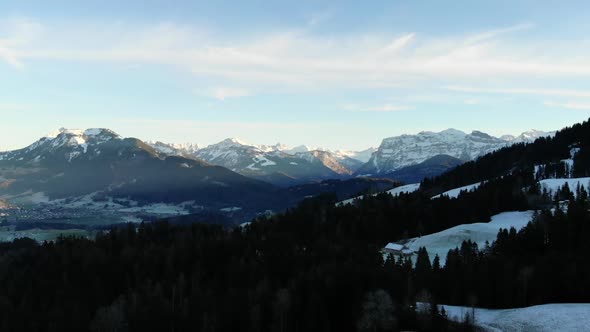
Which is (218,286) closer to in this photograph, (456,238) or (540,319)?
(456,238)

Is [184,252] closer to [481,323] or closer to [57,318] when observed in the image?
[57,318]

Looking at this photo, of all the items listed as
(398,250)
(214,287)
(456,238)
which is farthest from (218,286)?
(456,238)

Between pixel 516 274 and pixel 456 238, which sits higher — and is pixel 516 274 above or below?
below

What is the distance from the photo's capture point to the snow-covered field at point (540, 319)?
255 feet

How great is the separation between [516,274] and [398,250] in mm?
57919

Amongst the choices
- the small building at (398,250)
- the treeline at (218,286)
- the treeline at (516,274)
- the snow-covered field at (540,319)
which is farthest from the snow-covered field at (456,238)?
the snow-covered field at (540,319)

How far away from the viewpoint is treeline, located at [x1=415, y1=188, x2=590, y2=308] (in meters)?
109

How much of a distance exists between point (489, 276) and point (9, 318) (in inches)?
4318

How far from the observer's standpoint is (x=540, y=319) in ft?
269

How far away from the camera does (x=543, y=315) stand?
83.6 m

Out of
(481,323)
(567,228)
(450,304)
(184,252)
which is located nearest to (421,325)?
(481,323)

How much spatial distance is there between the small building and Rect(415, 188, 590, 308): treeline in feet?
74.3

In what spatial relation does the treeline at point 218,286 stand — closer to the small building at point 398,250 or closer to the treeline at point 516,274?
the treeline at point 516,274

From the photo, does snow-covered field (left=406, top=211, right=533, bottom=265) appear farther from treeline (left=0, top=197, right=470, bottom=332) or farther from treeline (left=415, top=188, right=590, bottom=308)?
treeline (left=415, top=188, right=590, bottom=308)
